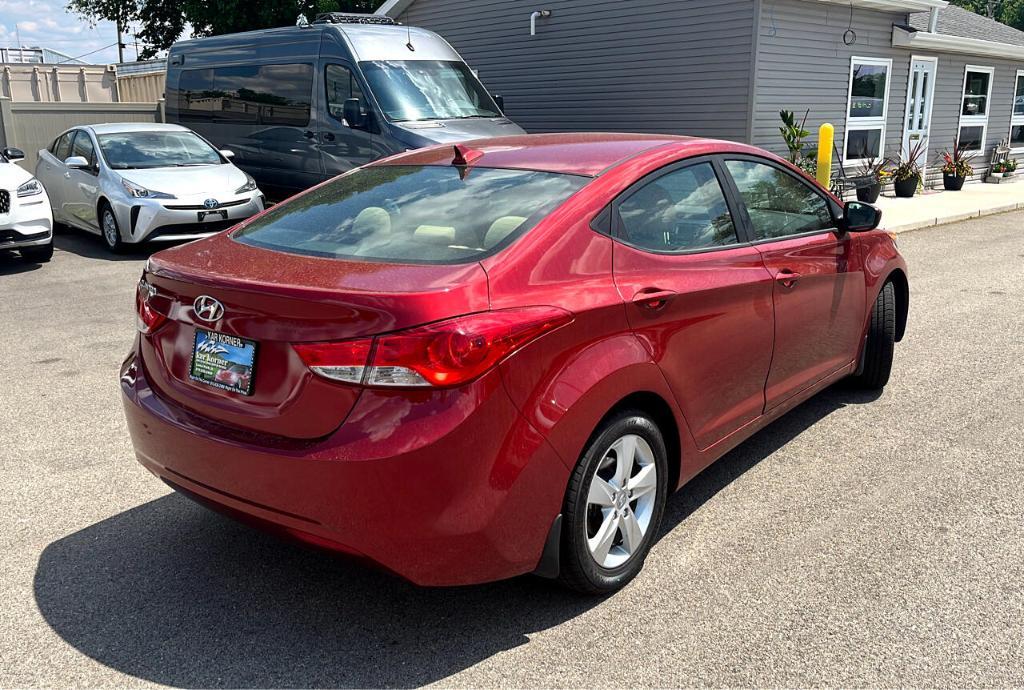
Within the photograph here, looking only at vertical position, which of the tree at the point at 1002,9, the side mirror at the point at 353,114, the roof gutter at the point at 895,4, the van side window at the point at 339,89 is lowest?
the side mirror at the point at 353,114

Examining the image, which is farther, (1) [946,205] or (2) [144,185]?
(1) [946,205]

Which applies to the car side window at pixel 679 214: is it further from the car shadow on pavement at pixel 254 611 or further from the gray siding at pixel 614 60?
the gray siding at pixel 614 60

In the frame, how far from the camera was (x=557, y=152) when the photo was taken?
375cm

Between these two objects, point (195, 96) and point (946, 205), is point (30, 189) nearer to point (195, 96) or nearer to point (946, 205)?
point (195, 96)

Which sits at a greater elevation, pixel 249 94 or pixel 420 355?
pixel 249 94

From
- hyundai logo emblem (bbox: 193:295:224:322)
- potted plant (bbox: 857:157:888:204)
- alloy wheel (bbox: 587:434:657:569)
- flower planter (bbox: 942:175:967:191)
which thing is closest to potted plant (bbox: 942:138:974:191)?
flower planter (bbox: 942:175:967:191)

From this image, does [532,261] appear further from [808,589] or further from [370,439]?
[808,589]

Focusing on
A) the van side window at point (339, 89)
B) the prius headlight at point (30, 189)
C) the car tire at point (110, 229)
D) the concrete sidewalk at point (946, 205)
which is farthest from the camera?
the concrete sidewalk at point (946, 205)

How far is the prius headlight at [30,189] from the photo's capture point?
31.0 feet

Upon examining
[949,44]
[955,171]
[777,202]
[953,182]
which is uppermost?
[949,44]

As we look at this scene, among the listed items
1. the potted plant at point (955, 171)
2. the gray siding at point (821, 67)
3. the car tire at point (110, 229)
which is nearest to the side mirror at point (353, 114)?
the car tire at point (110, 229)

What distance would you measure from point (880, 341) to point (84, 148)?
33.2ft

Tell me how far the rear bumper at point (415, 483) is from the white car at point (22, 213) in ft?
25.5

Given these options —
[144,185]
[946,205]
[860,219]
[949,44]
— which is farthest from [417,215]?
[949,44]
